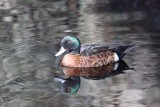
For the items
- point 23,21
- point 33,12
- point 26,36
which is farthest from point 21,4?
point 26,36

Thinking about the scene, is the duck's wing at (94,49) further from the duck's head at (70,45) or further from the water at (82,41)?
the water at (82,41)

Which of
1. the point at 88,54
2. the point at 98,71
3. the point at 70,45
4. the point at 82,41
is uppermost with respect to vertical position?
the point at 70,45

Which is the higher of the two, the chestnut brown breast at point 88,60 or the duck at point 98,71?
the chestnut brown breast at point 88,60

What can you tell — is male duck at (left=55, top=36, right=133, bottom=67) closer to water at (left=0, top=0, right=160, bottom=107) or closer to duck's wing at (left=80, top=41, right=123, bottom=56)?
duck's wing at (left=80, top=41, right=123, bottom=56)

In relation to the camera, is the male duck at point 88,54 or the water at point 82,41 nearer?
the water at point 82,41

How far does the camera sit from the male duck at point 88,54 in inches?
349

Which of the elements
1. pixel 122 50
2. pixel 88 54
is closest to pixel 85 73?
pixel 88 54

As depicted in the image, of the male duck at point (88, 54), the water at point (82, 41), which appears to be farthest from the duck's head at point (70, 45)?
the water at point (82, 41)

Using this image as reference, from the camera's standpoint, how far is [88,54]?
8.92 metres

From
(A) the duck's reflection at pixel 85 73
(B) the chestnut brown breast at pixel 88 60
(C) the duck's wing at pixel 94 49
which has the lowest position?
(A) the duck's reflection at pixel 85 73

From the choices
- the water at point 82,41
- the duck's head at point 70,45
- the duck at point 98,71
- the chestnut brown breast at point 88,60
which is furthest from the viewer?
the duck's head at point 70,45

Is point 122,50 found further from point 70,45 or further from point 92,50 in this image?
point 70,45

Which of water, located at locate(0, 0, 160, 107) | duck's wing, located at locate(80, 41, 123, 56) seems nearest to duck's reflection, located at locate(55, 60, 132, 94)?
water, located at locate(0, 0, 160, 107)

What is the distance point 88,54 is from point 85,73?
0.42 metres
